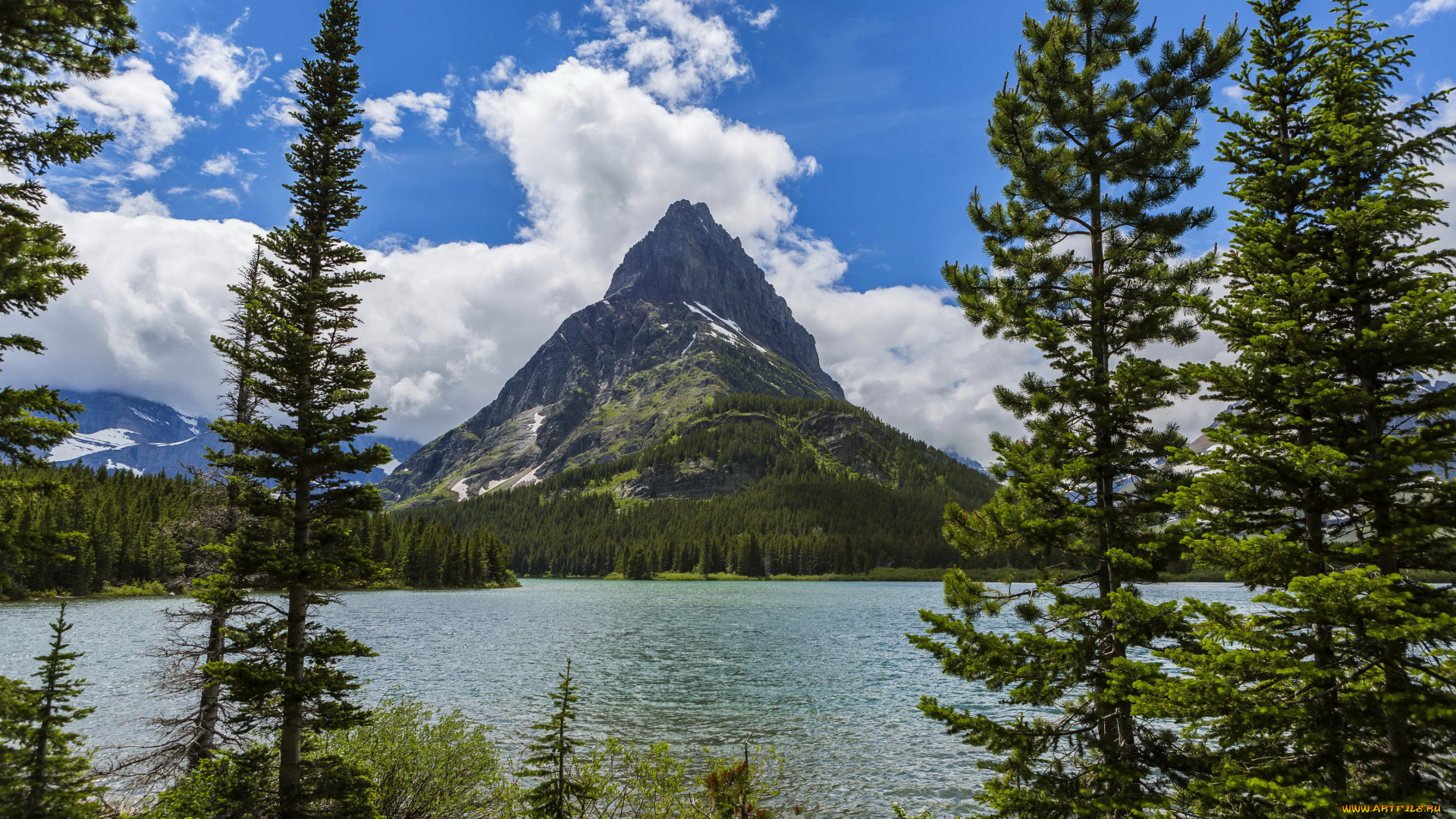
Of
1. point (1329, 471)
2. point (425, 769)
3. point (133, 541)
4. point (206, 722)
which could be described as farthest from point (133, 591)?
point (1329, 471)

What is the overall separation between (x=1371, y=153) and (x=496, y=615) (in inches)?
3726

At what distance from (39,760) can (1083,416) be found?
75.3ft

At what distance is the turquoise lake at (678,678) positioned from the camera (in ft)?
92.4

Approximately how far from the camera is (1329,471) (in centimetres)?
966

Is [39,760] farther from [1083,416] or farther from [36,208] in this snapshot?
[1083,416]

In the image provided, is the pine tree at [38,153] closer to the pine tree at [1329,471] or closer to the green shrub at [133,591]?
the pine tree at [1329,471]

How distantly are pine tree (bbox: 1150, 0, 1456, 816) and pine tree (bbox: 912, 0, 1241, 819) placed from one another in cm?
123

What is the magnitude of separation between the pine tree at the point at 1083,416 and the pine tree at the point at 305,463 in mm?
14175

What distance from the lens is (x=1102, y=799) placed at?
11.5m

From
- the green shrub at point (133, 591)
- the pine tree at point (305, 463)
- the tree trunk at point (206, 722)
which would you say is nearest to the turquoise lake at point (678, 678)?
the tree trunk at point (206, 722)

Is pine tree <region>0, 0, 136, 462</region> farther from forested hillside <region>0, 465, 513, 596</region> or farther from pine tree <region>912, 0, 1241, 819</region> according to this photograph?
pine tree <region>912, 0, 1241, 819</region>

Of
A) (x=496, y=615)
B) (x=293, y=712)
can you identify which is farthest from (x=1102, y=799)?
(x=496, y=615)

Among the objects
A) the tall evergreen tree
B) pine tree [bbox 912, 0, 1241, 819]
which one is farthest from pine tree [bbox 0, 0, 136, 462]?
pine tree [bbox 912, 0, 1241, 819]

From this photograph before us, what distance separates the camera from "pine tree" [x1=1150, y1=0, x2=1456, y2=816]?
29.8 ft
